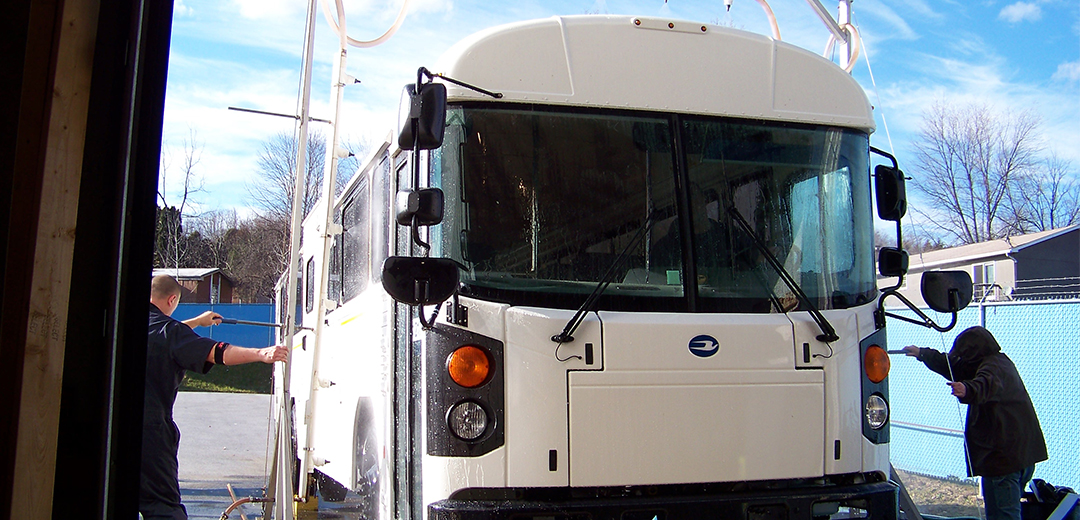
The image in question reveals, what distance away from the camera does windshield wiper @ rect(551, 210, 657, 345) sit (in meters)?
3.61

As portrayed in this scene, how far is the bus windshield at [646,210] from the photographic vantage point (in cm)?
377

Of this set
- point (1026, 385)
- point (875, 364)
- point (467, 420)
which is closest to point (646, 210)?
point (467, 420)

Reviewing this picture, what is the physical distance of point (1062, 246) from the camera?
24.1 meters

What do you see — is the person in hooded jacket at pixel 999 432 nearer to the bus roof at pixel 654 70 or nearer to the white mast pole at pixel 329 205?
the bus roof at pixel 654 70

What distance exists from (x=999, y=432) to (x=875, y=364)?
7.96 ft

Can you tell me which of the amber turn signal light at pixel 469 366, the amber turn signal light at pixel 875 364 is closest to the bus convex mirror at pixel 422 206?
the amber turn signal light at pixel 469 366

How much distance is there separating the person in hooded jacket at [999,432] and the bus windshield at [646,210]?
6.98ft

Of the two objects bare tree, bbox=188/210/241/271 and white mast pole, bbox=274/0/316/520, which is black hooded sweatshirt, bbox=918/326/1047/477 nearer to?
white mast pole, bbox=274/0/316/520

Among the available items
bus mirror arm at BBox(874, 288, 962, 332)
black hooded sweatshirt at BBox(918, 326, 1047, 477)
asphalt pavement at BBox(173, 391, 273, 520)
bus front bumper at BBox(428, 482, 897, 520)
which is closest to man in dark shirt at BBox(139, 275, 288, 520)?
bus front bumper at BBox(428, 482, 897, 520)

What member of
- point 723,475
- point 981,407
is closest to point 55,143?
point 723,475

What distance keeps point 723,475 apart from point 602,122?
170 centimetres

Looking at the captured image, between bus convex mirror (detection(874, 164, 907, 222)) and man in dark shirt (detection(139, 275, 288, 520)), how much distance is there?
11.1 ft

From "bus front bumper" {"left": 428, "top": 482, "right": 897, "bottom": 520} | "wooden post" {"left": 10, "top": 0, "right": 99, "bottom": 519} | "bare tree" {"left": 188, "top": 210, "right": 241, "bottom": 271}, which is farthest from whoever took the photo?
"bare tree" {"left": 188, "top": 210, "right": 241, "bottom": 271}

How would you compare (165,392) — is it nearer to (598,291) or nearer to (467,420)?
(467,420)
